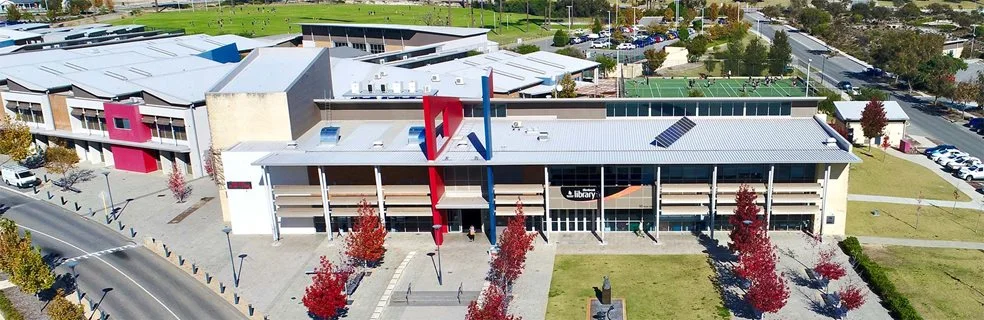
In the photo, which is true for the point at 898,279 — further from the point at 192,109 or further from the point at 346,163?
the point at 192,109

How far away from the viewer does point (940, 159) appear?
65125mm

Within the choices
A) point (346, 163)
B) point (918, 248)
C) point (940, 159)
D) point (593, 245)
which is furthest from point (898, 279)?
point (346, 163)

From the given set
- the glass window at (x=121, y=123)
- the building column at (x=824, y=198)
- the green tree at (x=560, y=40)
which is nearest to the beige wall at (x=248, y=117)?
the glass window at (x=121, y=123)

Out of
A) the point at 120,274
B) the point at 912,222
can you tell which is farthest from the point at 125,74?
the point at 912,222

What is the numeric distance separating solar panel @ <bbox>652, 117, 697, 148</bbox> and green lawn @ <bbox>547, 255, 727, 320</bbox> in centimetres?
788

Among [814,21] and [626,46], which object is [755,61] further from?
A: [814,21]

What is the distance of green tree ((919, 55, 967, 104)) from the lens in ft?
280

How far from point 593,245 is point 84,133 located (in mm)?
51951

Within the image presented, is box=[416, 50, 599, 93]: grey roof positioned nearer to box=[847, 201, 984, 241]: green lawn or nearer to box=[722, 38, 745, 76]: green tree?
box=[722, 38, 745, 76]: green tree

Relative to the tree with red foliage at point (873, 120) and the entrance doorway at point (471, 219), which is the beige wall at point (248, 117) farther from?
the tree with red foliage at point (873, 120)

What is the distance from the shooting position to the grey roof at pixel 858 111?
71312 mm

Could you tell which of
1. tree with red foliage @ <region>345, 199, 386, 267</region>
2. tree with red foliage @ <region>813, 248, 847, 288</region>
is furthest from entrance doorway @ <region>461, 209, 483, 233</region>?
tree with red foliage @ <region>813, 248, 847, 288</region>

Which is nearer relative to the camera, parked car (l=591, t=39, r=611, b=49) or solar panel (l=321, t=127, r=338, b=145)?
solar panel (l=321, t=127, r=338, b=145)

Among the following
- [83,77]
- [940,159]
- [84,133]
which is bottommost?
[940,159]
